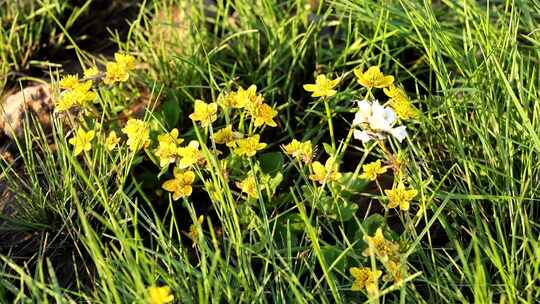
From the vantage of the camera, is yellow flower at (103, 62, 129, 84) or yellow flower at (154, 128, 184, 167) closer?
yellow flower at (154, 128, 184, 167)

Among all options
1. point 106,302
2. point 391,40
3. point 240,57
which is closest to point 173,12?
point 240,57

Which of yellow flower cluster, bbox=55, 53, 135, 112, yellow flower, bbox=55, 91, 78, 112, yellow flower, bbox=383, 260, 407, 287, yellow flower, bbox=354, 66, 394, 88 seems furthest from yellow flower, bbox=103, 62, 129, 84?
yellow flower, bbox=383, 260, 407, 287

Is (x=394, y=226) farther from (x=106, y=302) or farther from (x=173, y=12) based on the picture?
(x=173, y=12)

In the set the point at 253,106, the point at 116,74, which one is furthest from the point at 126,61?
the point at 253,106

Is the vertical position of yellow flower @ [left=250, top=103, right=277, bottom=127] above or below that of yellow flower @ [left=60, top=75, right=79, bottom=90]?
below

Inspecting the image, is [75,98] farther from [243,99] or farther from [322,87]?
[322,87]

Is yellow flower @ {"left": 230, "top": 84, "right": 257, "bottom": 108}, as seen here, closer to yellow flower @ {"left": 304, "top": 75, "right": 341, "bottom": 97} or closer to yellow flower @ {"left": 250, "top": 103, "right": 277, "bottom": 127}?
yellow flower @ {"left": 250, "top": 103, "right": 277, "bottom": 127}
